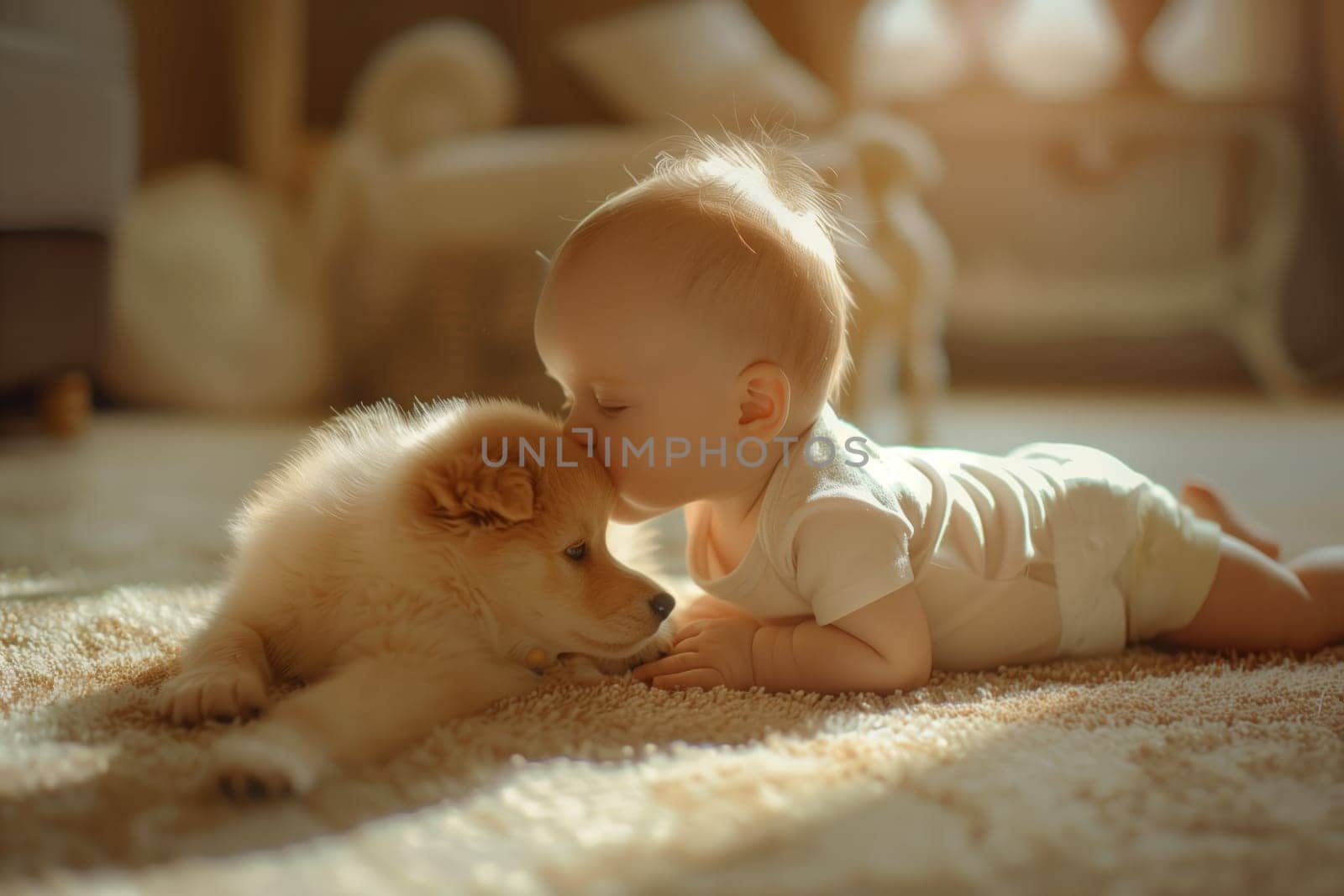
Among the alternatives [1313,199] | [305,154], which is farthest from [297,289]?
[1313,199]

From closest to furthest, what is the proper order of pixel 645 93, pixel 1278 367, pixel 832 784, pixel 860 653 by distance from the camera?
1. pixel 832 784
2. pixel 860 653
3. pixel 645 93
4. pixel 1278 367

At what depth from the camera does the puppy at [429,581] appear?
2.84 feet

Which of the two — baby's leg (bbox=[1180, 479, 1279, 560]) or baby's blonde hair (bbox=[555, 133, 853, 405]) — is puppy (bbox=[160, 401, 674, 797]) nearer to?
baby's blonde hair (bbox=[555, 133, 853, 405])

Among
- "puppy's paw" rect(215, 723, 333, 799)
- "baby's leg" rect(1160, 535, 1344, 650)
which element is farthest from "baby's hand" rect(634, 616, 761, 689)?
"baby's leg" rect(1160, 535, 1344, 650)

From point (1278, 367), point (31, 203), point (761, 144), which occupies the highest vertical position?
point (761, 144)

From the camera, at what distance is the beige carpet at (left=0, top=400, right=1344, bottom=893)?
0.60m

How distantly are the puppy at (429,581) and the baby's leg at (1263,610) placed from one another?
553 millimetres

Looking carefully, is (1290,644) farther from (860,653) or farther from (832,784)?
(832,784)

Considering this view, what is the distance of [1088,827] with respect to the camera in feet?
2.18

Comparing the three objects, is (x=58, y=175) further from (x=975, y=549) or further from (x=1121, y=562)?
(x=1121, y=562)

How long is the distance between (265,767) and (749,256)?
1.81 ft

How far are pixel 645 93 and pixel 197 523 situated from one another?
6.96 feet

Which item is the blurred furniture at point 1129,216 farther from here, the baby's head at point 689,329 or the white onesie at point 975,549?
the baby's head at point 689,329

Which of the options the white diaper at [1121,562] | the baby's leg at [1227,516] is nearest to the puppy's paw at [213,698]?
the white diaper at [1121,562]
